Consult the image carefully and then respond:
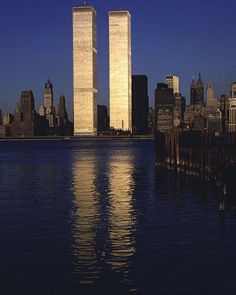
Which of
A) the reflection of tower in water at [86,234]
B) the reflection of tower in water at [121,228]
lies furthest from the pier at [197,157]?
the reflection of tower in water at [86,234]

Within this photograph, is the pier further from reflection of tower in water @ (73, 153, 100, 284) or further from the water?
reflection of tower in water @ (73, 153, 100, 284)

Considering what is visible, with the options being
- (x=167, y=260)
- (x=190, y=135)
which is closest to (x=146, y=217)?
(x=167, y=260)

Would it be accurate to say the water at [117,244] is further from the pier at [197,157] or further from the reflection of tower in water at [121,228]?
the pier at [197,157]

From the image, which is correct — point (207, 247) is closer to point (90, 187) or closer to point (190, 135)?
point (90, 187)

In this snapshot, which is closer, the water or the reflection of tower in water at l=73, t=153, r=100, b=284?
the water

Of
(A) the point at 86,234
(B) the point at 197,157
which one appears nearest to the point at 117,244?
(A) the point at 86,234

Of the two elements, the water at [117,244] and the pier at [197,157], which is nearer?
the water at [117,244]

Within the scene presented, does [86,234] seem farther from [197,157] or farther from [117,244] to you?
[197,157]

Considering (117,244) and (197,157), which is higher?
(197,157)

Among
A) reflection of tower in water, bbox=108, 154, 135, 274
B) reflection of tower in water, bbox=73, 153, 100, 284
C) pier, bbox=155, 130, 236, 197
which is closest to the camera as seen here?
reflection of tower in water, bbox=73, 153, 100, 284

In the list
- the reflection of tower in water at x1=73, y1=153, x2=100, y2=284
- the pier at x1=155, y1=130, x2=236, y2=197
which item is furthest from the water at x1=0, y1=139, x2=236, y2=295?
the pier at x1=155, y1=130, x2=236, y2=197

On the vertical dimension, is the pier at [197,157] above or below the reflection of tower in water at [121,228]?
above
